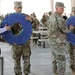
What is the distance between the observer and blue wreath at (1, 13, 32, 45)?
729cm

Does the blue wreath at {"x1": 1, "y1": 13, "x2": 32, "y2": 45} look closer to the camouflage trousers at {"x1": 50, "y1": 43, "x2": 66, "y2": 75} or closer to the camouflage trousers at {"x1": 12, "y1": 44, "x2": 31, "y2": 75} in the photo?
the camouflage trousers at {"x1": 12, "y1": 44, "x2": 31, "y2": 75}

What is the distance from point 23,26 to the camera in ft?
24.7

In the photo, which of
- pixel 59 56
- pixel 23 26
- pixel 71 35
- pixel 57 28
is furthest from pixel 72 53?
pixel 23 26

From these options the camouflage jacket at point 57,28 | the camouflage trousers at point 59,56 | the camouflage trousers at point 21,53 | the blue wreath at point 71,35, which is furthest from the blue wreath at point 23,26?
the blue wreath at point 71,35

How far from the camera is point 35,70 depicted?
9867mm

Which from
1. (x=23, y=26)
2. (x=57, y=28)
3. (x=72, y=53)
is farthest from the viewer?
(x=72, y=53)

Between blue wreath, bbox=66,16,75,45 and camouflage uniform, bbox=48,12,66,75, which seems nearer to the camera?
camouflage uniform, bbox=48,12,66,75

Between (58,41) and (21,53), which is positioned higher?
(58,41)

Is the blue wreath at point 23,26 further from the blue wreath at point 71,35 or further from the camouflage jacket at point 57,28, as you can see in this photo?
the blue wreath at point 71,35

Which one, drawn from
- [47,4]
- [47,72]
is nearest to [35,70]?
[47,72]

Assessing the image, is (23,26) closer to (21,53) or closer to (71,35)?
(21,53)

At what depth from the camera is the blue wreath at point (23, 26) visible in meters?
7.29

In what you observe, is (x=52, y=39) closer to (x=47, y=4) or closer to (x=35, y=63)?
(x=35, y=63)

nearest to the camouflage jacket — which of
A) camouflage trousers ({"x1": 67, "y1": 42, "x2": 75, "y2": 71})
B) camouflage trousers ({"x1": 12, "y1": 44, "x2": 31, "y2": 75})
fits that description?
camouflage trousers ({"x1": 12, "y1": 44, "x2": 31, "y2": 75})
